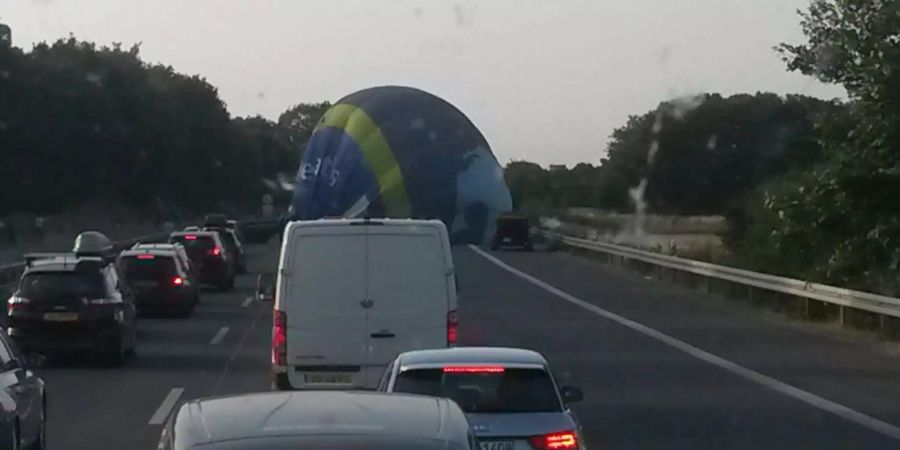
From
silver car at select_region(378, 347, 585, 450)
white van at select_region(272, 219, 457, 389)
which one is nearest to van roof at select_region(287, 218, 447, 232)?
white van at select_region(272, 219, 457, 389)

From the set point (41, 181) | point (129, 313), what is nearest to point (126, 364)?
point (129, 313)

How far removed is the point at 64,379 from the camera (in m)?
21.6

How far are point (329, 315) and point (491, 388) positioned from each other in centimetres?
559

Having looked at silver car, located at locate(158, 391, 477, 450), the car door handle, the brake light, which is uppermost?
silver car, located at locate(158, 391, 477, 450)

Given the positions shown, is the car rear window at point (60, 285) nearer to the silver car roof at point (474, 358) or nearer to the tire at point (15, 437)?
the tire at point (15, 437)

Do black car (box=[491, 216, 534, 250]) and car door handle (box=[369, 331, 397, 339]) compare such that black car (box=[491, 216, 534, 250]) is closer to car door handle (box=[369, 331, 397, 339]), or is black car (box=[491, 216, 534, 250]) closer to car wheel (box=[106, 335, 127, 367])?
car wheel (box=[106, 335, 127, 367])

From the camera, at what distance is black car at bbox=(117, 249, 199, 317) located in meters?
33.5

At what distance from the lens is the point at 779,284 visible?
106 ft

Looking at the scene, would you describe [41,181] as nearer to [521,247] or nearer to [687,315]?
[521,247]

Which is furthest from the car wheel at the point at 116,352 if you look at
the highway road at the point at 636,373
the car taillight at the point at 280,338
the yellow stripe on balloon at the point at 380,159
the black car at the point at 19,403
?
the yellow stripe on balloon at the point at 380,159

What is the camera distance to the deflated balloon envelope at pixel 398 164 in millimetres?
58938

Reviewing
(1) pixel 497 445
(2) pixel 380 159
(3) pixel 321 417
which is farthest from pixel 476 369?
(2) pixel 380 159

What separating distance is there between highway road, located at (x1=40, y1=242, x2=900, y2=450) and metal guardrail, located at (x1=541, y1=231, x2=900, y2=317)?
24.2 inches

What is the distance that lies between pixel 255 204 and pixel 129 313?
92.3 meters
